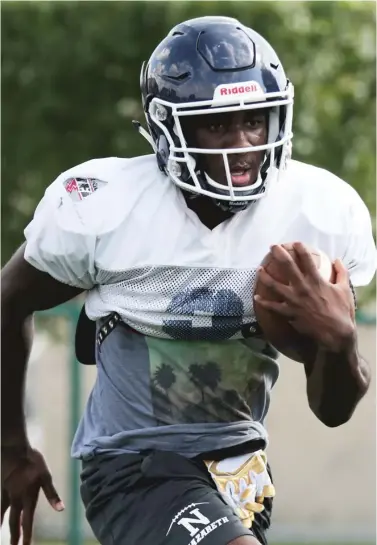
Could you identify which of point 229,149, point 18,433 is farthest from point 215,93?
point 18,433

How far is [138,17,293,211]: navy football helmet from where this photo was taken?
3779mm

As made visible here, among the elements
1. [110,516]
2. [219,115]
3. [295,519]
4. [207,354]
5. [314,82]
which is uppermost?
[219,115]

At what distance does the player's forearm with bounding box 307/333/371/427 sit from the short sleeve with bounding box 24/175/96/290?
2.28ft

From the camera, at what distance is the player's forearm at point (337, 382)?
141 inches

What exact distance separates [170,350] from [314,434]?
484cm

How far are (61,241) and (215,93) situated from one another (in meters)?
0.57

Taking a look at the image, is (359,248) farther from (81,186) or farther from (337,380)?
(81,186)

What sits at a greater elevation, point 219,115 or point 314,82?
point 219,115

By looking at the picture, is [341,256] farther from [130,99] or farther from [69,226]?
[130,99]

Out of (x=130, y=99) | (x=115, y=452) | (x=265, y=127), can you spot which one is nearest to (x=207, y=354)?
(x=115, y=452)

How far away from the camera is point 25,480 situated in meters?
4.26

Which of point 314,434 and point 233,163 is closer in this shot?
point 233,163

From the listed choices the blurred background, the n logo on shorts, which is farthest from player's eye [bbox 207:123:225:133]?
the blurred background

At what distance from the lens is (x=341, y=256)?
12.7 ft
